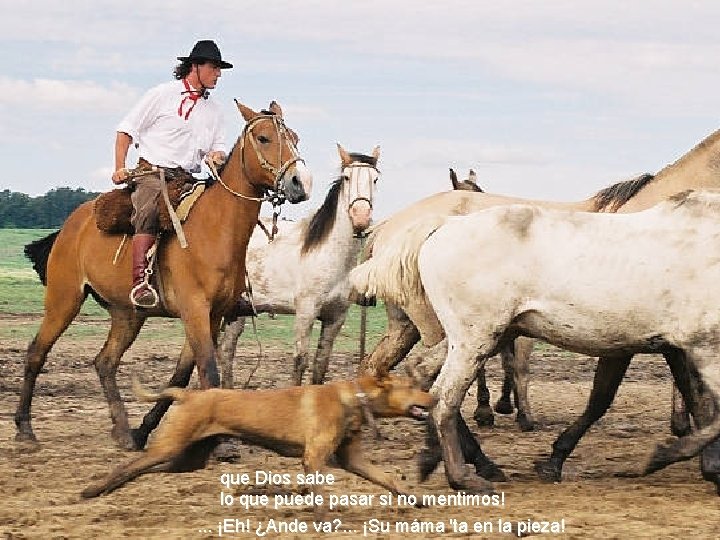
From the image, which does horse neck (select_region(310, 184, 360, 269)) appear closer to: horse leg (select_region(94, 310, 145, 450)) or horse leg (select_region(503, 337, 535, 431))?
horse leg (select_region(503, 337, 535, 431))

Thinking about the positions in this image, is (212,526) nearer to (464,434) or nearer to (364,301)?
(464,434)

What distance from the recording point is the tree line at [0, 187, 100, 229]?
6675 cm

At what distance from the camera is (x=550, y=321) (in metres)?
8.20

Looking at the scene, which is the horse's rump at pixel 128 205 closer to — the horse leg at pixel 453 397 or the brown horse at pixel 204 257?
the brown horse at pixel 204 257

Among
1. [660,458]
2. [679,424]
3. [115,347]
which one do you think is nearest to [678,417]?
Answer: [679,424]

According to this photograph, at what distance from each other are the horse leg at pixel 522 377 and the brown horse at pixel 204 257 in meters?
3.12

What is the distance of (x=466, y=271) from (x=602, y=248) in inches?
32.7

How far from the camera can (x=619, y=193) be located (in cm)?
1066

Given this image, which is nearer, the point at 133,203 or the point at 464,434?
the point at 464,434

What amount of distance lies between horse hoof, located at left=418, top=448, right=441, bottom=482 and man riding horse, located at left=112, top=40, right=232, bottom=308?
2602mm

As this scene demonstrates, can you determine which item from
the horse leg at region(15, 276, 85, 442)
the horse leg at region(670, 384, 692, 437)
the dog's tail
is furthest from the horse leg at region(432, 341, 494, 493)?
the horse leg at region(15, 276, 85, 442)

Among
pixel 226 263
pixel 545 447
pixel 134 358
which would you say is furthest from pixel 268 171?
pixel 134 358

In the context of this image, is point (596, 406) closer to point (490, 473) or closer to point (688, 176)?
point (490, 473)

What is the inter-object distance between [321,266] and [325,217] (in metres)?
0.49
